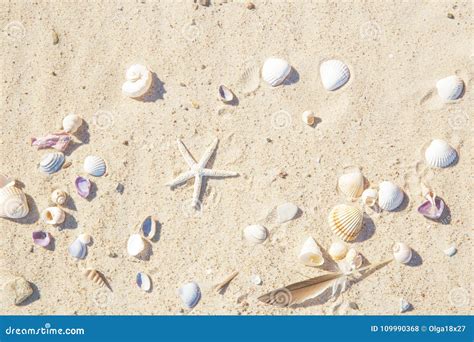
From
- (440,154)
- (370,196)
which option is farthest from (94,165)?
(440,154)

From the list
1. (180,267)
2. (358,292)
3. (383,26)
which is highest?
(383,26)

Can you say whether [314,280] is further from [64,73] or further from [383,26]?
[64,73]

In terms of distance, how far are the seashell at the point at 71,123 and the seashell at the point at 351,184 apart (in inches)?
63.7

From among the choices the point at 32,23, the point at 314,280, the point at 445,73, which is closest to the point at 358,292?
the point at 314,280

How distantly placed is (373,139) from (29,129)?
2.10m

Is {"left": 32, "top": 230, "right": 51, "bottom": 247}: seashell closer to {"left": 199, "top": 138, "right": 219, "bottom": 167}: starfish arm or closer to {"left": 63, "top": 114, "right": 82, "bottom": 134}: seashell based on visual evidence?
{"left": 63, "top": 114, "right": 82, "bottom": 134}: seashell

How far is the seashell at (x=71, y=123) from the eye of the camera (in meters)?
3.41

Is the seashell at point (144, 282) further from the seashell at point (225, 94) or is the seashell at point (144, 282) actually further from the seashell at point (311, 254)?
the seashell at point (225, 94)

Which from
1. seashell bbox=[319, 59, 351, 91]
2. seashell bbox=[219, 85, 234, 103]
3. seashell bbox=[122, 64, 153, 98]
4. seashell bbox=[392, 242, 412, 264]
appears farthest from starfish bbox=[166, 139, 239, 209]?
seashell bbox=[392, 242, 412, 264]

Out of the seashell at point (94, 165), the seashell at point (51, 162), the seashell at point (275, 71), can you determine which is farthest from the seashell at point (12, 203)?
the seashell at point (275, 71)

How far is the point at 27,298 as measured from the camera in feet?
11.3

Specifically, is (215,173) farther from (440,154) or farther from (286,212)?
(440,154)

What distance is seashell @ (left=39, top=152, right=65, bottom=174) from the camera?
3.43 metres

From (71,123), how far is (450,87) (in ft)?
7.48
